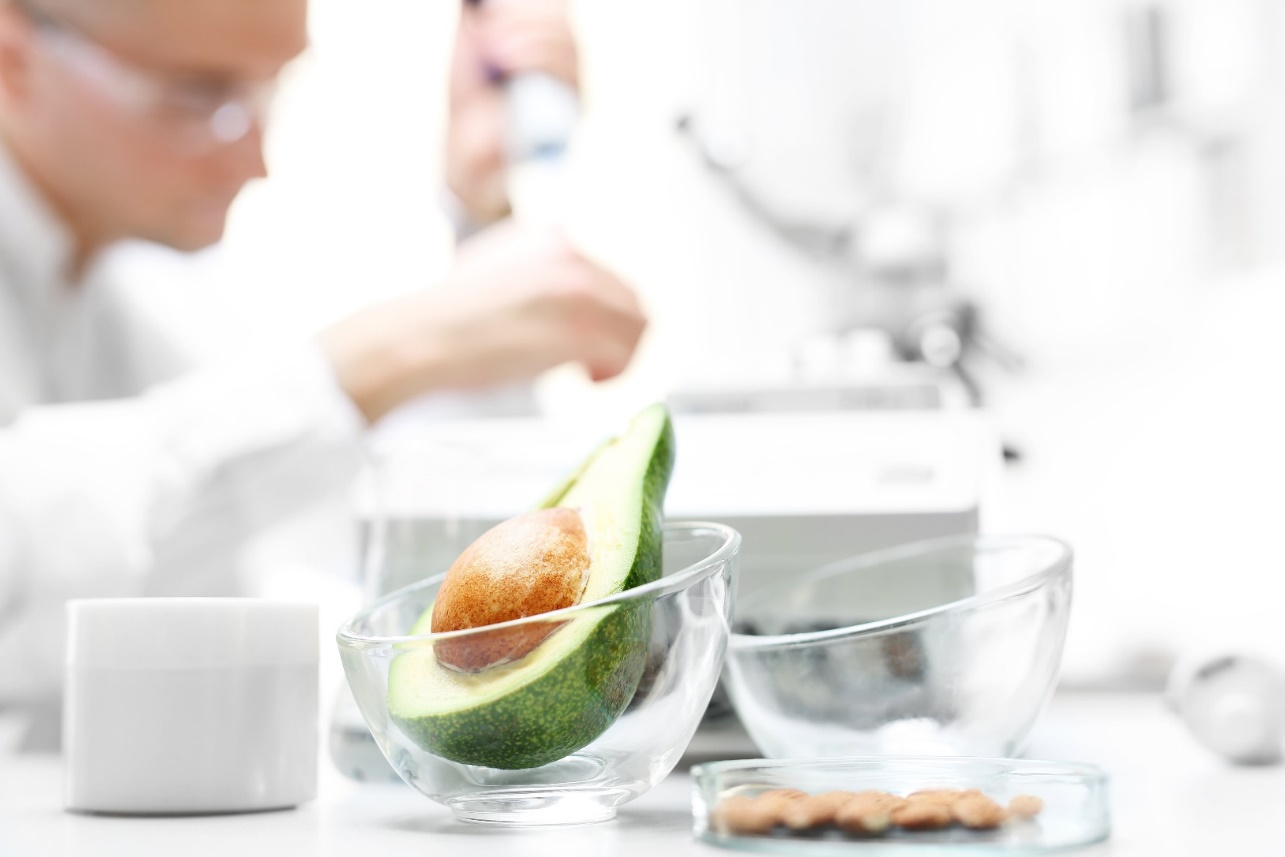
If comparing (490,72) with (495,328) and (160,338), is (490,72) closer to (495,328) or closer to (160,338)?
(495,328)

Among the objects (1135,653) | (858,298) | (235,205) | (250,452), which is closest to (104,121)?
(235,205)

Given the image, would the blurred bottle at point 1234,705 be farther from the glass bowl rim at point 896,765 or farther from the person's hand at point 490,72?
the person's hand at point 490,72

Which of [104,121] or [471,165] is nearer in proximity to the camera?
[104,121]

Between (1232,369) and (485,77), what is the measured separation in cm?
69

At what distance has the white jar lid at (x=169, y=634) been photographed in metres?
0.36

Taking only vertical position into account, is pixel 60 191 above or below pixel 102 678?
above

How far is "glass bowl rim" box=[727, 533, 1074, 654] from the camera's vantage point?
402mm

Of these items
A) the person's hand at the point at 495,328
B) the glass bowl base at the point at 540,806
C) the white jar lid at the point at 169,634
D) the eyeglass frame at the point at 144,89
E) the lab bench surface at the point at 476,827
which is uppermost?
the eyeglass frame at the point at 144,89

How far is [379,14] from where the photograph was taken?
1.19m

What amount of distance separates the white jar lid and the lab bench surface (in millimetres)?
47

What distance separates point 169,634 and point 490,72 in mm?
750

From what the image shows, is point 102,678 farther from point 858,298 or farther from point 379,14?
point 379,14

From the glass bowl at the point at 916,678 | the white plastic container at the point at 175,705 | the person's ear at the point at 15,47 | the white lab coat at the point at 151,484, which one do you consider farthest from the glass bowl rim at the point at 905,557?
the person's ear at the point at 15,47

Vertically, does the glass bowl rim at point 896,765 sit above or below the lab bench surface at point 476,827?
above
